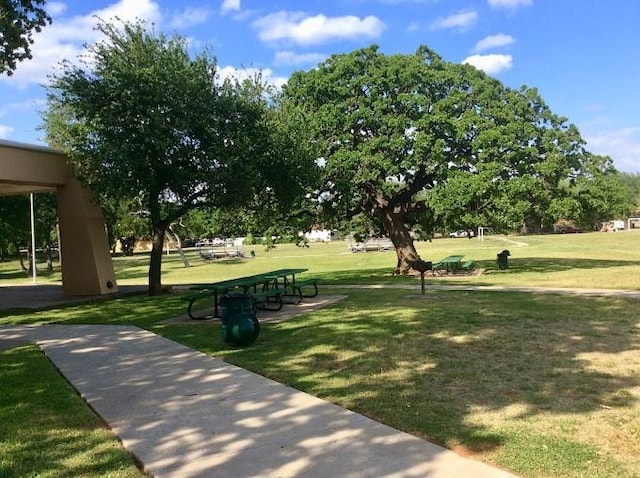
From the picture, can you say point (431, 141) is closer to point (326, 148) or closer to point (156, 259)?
point (326, 148)

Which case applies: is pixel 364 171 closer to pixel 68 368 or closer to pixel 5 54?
pixel 5 54

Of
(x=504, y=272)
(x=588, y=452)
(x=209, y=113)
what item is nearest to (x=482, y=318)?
(x=588, y=452)

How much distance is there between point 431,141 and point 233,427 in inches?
628

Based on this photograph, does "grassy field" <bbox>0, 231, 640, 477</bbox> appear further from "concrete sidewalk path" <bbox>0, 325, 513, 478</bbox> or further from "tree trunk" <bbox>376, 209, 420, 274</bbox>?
"tree trunk" <bbox>376, 209, 420, 274</bbox>

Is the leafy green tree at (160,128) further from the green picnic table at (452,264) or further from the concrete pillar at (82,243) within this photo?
the green picnic table at (452,264)

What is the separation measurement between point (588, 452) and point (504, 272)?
18.3 metres

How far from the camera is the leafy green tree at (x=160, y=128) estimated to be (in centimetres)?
1393

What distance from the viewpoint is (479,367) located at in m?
6.55

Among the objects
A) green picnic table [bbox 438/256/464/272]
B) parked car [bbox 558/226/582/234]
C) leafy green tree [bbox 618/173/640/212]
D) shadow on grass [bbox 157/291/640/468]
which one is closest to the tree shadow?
shadow on grass [bbox 157/291/640/468]

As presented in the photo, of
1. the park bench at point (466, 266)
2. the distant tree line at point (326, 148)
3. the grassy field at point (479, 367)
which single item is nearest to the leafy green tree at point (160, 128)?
the distant tree line at point (326, 148)

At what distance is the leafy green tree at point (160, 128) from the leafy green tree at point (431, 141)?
505 centimetres

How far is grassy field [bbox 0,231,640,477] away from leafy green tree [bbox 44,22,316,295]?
3531mm

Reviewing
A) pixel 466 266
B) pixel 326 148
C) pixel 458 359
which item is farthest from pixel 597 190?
pixel 458 359

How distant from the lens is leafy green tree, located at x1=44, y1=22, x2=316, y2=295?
13.9 metres
